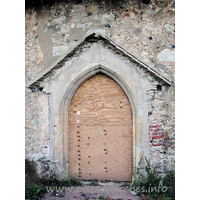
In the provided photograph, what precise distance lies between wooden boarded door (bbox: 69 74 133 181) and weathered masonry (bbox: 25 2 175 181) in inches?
1.0

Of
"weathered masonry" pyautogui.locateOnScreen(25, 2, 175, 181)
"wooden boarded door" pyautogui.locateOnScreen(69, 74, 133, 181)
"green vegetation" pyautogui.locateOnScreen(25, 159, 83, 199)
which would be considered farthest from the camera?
"wooden boarded door" pyautogui.locateOnScreen(69, 74, 133, 181)

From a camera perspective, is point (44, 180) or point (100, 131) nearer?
point (44, 180)

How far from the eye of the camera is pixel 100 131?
13.8 feet

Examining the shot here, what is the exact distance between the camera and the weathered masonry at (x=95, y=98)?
3.90 m

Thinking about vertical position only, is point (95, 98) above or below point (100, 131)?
above

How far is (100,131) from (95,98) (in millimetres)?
845

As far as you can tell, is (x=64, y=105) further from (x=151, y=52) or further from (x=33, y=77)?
(x=151, y=52)

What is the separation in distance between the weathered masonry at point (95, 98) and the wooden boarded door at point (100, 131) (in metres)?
0.02

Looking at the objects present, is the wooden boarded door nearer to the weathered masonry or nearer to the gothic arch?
the weathered masonry


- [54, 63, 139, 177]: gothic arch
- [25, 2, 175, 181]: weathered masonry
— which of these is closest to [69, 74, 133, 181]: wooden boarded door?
[25, 2, 175, 181]: weathered masonry

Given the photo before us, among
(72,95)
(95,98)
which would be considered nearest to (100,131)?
(95,98)

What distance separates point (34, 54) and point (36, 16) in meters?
1.02

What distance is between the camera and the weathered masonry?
390cm

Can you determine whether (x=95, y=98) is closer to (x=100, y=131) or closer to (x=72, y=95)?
(x=72, y=95)
